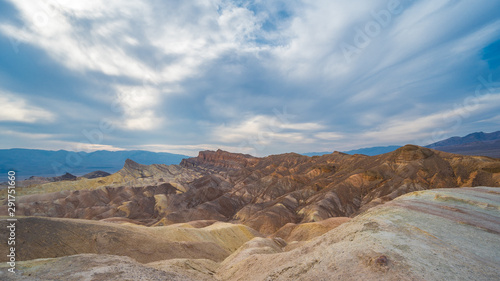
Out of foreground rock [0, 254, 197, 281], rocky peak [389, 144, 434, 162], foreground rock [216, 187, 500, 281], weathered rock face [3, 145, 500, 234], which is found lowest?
weathered rock face [3, 145, 500, 234]

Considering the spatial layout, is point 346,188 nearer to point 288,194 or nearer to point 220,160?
point 288,194

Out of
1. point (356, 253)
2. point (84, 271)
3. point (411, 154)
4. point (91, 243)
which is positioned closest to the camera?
point (356, 253)

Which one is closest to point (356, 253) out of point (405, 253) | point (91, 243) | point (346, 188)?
point (405, 253)

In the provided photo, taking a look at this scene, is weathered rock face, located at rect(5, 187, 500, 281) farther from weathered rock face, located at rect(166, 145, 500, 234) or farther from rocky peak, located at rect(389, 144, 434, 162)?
rocky peak, located at rect(389, 144, 434, 162)

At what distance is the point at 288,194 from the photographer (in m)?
70.7

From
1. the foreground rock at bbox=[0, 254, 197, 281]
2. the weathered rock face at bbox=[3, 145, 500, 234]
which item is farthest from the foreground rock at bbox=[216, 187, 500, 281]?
the weathered rock face at bbox=[3, 145, 500, 234]

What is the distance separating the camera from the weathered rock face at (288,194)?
54.9 meters

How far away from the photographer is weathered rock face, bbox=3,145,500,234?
180 feet

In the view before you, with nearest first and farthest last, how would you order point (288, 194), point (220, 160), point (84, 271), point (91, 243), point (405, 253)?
point (405, 253) < point (84, 271) < point (91, 243) < point (288, 194) < point (220, 160)

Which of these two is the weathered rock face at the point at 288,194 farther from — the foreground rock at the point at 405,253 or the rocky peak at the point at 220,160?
the rocky peak at the point at 220,160

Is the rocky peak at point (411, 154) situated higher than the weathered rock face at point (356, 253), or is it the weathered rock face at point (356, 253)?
the rocky peak at point (411, 154)

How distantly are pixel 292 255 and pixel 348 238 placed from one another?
3.19 meters

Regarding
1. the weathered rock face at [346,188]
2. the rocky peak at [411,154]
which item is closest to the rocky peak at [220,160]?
the weathered rock face at [346,188]

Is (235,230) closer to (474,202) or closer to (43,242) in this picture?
(43,242)
